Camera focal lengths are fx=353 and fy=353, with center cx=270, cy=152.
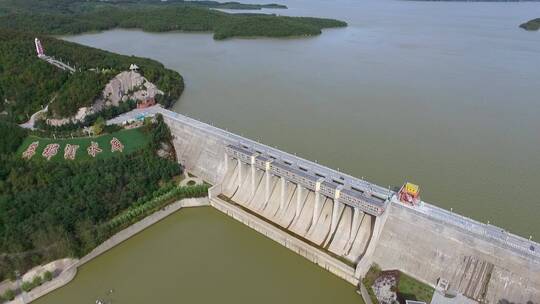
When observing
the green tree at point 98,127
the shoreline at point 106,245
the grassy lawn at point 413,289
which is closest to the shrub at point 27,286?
the shoreline at point 106,245

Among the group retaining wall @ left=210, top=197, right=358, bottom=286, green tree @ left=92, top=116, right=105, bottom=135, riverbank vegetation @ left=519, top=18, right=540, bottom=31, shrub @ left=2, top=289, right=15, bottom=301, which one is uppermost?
riverbank vegetation @ left=519, top=18, right=540, bottom=31

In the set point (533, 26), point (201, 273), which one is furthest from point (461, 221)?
A: point (533, 26)

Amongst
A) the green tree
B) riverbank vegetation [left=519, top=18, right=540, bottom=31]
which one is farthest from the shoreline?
riverbank vegetation [left=519, top=18, right=540, bottom=31]

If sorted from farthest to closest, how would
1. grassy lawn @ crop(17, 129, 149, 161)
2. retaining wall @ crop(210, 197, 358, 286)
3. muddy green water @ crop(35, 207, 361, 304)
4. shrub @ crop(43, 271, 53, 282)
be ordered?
1. grassy lawn @ crop(17, 129, 149, 161)
2. retaining wall @ crop(210, 197, 358, 286)
3. shrub @ crop(43, 271, 53, 282)
4. muddy green water @ crop(35, 207, 361, 304)

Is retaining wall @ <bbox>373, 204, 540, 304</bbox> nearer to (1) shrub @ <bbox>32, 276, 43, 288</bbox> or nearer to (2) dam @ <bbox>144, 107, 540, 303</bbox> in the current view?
(2) dam @ <bbox>144, 107, 540, 303</bbox>

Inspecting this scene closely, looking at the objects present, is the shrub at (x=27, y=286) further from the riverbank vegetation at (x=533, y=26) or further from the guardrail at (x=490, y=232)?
the riverbank vegetation at (x=533, y=26)
